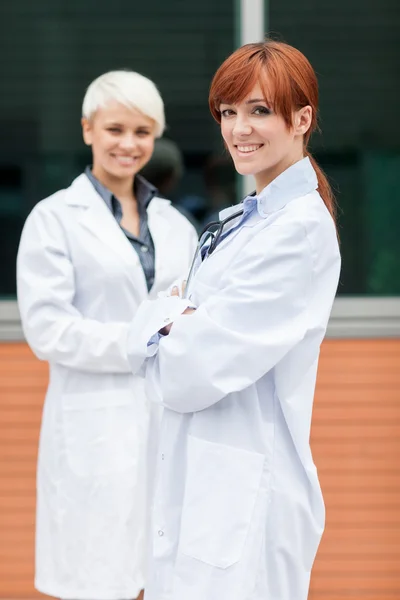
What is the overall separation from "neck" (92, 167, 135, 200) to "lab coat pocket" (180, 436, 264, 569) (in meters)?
1.39

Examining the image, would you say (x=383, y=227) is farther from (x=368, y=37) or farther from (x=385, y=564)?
(x=385, y=564)

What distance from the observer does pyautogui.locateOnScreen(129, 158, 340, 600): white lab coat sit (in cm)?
206

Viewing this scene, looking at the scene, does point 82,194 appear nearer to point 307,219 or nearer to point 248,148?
point 248,148

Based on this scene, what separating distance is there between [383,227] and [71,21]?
137 cm

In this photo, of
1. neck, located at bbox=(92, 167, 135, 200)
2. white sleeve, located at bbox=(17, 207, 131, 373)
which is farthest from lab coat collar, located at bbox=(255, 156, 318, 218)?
neck, located at bbox=(92, 167, 135, 200)

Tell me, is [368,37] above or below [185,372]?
above

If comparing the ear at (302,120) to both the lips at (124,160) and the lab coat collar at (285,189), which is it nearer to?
the lab coat collar at (285,189)

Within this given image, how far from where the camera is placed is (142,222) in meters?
3.34

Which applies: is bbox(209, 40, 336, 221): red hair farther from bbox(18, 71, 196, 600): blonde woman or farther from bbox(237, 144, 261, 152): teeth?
bbox(18, 71, 196, 600): blonde woman

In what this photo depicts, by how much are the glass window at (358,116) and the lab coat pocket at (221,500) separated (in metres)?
1.92

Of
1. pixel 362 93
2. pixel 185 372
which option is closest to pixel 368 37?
pixel 362 93

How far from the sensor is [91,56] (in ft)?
12.7

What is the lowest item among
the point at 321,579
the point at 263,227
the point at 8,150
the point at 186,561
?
the point at 321,579

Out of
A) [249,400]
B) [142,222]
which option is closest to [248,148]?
[249,400]
